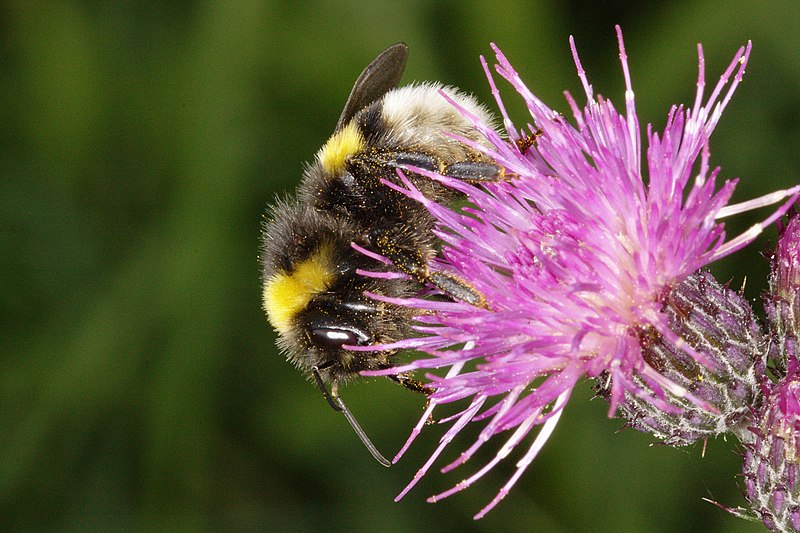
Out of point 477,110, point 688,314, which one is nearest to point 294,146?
point 477,110

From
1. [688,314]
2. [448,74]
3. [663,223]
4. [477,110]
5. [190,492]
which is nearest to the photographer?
[663,223]

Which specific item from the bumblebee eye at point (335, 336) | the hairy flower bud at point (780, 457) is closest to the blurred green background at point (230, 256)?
the hairy flower bud at point (780, 457)

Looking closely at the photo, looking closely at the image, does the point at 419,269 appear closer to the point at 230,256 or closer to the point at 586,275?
the point at 586,275

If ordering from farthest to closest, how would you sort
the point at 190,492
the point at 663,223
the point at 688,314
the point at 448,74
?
the point at 448,74
the point at 190,492
the point at 688,314
the point at 663,223

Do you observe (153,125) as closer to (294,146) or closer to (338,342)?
(294,146)

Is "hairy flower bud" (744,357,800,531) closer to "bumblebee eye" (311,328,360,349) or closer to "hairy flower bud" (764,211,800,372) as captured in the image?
"hairy flower bud" (764,211,800,372)

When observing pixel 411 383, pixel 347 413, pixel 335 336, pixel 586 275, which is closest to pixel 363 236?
pixel 335 336

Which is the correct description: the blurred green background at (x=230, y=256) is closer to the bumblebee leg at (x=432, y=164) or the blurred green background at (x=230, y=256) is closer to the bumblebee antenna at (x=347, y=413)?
the bumblebee antenna at (x=347, y=413)

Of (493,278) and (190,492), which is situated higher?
(493,278)

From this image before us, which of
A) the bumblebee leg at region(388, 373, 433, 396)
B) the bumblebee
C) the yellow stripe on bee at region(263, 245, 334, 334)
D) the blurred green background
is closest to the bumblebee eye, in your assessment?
the bumblebee
